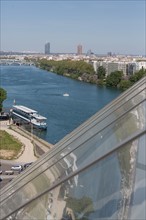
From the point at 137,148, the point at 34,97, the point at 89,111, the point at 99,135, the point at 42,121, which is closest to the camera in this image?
the point at 137,148

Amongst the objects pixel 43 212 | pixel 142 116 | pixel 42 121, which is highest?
pixel 142 116

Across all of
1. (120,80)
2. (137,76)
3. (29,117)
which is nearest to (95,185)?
(29,117)

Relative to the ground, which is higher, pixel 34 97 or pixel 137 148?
pixel 137 148

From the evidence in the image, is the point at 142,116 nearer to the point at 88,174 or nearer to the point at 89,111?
the point at 88,174

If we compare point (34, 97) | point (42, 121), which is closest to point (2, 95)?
point (42, 121)

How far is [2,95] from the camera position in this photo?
1038cm

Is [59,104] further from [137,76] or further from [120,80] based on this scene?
[120,80]

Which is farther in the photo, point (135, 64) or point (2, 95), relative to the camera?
point (135, 64)

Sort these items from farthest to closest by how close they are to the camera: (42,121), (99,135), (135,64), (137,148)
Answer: (135,64) < (42,121) < (99,135) < (137,148)

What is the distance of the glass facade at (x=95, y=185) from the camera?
53 cm

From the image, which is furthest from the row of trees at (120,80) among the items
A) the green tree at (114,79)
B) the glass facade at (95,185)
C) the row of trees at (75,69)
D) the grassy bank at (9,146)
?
the glass facade at (95,185)

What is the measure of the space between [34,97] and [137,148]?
45.5 feet

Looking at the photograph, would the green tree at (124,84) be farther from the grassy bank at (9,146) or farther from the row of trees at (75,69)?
the grassy bank at (9,146)

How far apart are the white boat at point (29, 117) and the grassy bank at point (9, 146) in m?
1.14
